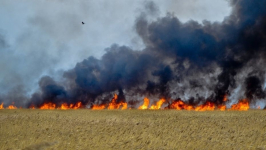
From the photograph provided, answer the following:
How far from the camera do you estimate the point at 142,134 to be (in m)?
33.7

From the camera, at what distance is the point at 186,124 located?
1581 inches

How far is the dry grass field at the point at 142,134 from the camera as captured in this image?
27766 millimetres

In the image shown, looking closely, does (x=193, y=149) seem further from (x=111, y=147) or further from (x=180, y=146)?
(x=111, y=147)

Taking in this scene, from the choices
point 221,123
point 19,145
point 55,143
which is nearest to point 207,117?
point 221,123

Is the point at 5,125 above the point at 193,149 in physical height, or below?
above

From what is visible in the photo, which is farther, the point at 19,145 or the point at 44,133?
the point at 44,133

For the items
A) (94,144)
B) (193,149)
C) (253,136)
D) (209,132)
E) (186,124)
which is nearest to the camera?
(193,149)

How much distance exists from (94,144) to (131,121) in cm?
1702

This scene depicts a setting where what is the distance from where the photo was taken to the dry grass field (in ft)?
91.1

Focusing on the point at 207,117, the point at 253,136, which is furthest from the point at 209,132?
the point at 207,117

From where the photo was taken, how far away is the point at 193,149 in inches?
1034

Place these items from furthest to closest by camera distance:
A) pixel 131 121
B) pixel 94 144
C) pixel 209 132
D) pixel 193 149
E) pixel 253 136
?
pixel 131 121
pixel 209 132
pixel 253 136
pixel 94 144
pixel 193 149

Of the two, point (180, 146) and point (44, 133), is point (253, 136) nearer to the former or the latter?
point (180, 146)

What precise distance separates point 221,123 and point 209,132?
24.8 ft
